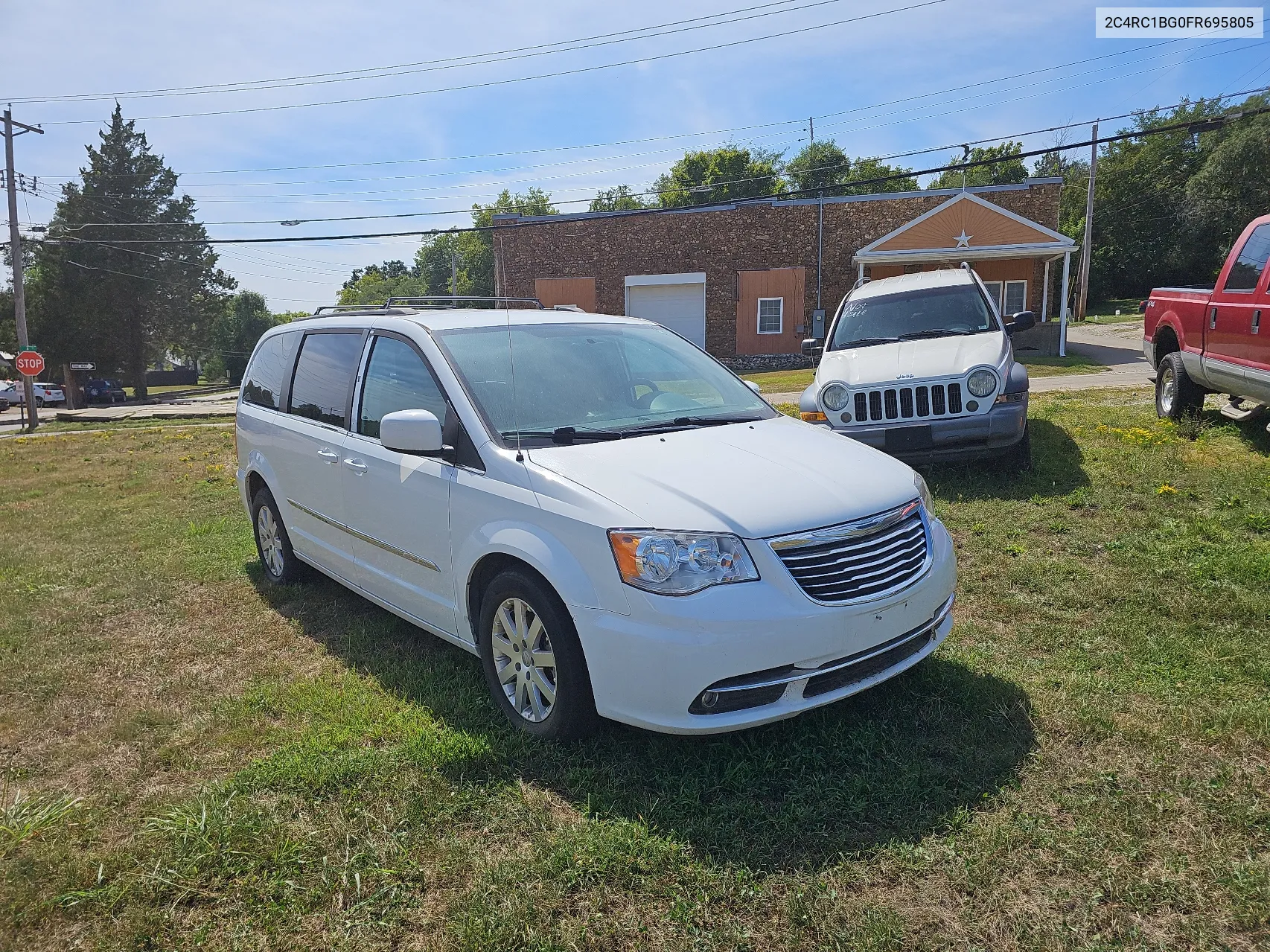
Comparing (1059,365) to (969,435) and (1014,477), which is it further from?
A: (969,435)

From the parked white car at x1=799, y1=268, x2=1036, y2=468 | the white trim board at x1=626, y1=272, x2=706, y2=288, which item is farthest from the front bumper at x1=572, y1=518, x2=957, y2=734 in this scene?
the white trim board at x1=626, y1=272, x2=706, y2=288

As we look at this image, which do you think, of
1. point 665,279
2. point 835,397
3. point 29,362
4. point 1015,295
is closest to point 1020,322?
point 835,397

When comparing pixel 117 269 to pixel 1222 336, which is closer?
pixel 1222 336

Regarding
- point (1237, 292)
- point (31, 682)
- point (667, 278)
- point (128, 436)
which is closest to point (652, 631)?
point (31, 682)

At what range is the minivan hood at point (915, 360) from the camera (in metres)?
7.06

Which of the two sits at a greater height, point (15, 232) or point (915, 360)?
point (15, 232)

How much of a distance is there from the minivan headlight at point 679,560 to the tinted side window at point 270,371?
11.2ft

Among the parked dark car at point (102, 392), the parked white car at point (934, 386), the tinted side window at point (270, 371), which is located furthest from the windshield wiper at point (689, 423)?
the parked dark car at point (102, 392)

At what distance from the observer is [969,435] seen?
6.80 meters

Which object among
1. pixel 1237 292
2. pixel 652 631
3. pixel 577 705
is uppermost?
pixel 1237 292

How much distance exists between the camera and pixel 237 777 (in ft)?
10.5

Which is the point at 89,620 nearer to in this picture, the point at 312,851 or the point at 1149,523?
the point at 312,851

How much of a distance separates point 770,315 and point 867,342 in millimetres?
21494

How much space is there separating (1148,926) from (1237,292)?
23.5ft
